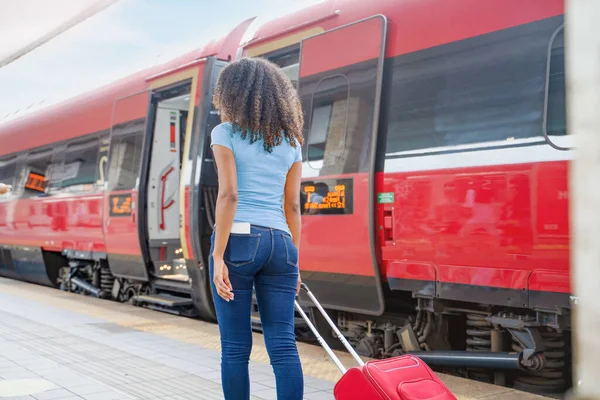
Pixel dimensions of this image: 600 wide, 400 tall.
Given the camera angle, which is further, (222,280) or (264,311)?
A: (264,311)

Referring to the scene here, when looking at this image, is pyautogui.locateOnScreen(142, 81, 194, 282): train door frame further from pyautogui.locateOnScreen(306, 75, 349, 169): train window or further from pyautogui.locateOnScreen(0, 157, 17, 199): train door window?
pyautogui.locateOnScreen(0, 157, 17, 199): train door window

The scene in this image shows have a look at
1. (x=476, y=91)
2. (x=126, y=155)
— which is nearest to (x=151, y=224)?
(x=126, y=155)

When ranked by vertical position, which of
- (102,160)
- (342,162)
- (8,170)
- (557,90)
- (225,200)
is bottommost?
(225,200)

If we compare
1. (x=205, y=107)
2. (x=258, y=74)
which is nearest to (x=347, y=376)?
(x=258, y=74)

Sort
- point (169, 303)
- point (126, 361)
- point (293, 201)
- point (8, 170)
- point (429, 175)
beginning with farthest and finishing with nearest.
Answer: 1. point (8, 170)
2. point (169, 303)
3. point (126, 361)
4. point (429, 175)
5. point (293, 201)

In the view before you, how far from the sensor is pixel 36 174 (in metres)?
11.1

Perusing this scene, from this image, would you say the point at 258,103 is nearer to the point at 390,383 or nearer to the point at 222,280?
the point at 222,280

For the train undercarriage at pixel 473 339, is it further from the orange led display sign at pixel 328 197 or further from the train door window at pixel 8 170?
the train door window at pixel 8 170

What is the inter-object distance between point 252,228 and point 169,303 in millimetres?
4893

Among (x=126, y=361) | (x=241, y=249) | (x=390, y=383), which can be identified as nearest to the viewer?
(x=390, y=383)

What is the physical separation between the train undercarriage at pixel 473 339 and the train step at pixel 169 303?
6.03ft

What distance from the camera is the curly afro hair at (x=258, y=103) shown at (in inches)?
107

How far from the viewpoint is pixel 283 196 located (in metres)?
2.91

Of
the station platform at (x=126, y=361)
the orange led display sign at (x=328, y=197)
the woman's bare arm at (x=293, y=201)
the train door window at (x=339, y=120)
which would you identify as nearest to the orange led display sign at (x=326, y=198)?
the orange led display sign at (x=328, y=197)
